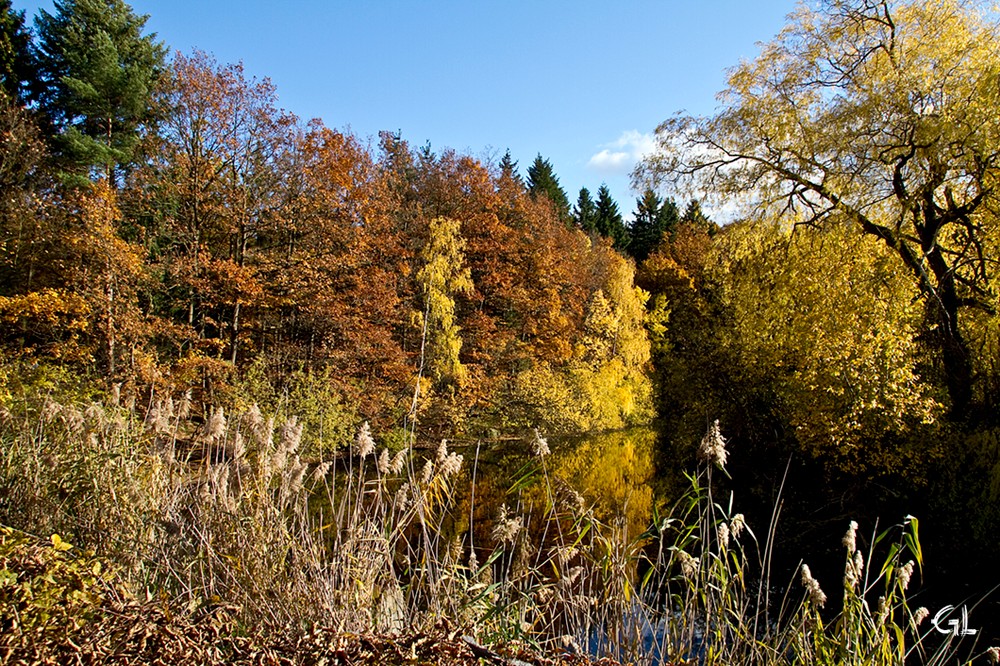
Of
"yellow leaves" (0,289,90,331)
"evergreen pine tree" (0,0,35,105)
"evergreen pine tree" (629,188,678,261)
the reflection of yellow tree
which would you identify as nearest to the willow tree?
the reflection of yellow tree

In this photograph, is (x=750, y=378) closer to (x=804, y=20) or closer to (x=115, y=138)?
(x=804, y=20)

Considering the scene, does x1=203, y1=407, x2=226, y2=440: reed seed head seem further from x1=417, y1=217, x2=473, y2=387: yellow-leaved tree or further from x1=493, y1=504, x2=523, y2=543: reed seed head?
x1=417, y1=217, x2=473, y2=387: yellow-leaved tree

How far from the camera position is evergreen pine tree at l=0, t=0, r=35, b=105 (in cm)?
1695

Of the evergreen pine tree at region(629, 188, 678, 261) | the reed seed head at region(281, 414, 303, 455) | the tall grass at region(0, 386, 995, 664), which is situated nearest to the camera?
the tall grass at region(0, 386, 995, 664)

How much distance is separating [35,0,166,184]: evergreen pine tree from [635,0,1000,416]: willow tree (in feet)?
49.7

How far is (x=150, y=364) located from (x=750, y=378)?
12414 mm

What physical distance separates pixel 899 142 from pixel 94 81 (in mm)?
18564

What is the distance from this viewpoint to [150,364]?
12867 millimetres

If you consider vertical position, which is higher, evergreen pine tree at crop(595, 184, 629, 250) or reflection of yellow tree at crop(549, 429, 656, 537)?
evergreen pine tree at crop(595, 184, 629, 250)

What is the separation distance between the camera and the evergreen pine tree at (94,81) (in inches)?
650

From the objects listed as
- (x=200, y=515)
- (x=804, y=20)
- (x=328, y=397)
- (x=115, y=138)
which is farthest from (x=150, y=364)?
(x=804, y=20)

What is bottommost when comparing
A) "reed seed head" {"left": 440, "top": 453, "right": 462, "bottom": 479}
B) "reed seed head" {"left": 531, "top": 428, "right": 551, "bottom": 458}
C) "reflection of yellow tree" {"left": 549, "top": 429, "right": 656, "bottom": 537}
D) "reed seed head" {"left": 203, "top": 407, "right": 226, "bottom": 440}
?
"reflection of yellow tree" {"left": 549, "top": 429, "right": 656, "bottom": 537}

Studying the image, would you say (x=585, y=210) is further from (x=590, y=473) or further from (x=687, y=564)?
(x=687, y=564)

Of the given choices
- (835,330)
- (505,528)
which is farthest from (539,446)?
(835,330)
